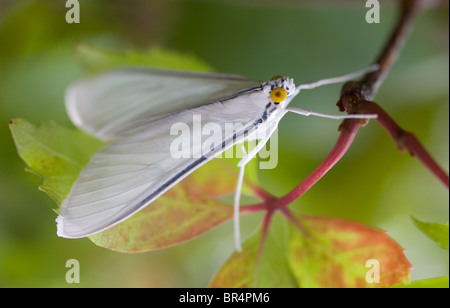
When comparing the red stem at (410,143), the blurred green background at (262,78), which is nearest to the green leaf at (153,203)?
the red stem at (410,143)

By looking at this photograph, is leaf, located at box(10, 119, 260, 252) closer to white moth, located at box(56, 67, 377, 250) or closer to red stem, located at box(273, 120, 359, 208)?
white moth, located at box(56, 67, 377, 250)

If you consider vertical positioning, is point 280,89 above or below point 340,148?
above

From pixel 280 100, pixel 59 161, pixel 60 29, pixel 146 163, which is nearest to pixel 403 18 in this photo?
pixel 280 100

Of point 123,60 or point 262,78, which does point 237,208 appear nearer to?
point 123,60

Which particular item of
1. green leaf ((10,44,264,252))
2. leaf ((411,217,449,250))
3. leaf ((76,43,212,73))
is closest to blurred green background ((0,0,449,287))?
leaf ((76,43,212,73))

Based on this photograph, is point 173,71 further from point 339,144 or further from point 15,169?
point 15,169

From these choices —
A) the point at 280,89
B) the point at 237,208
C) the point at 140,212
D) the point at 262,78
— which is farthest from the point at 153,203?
the point at 262,78
